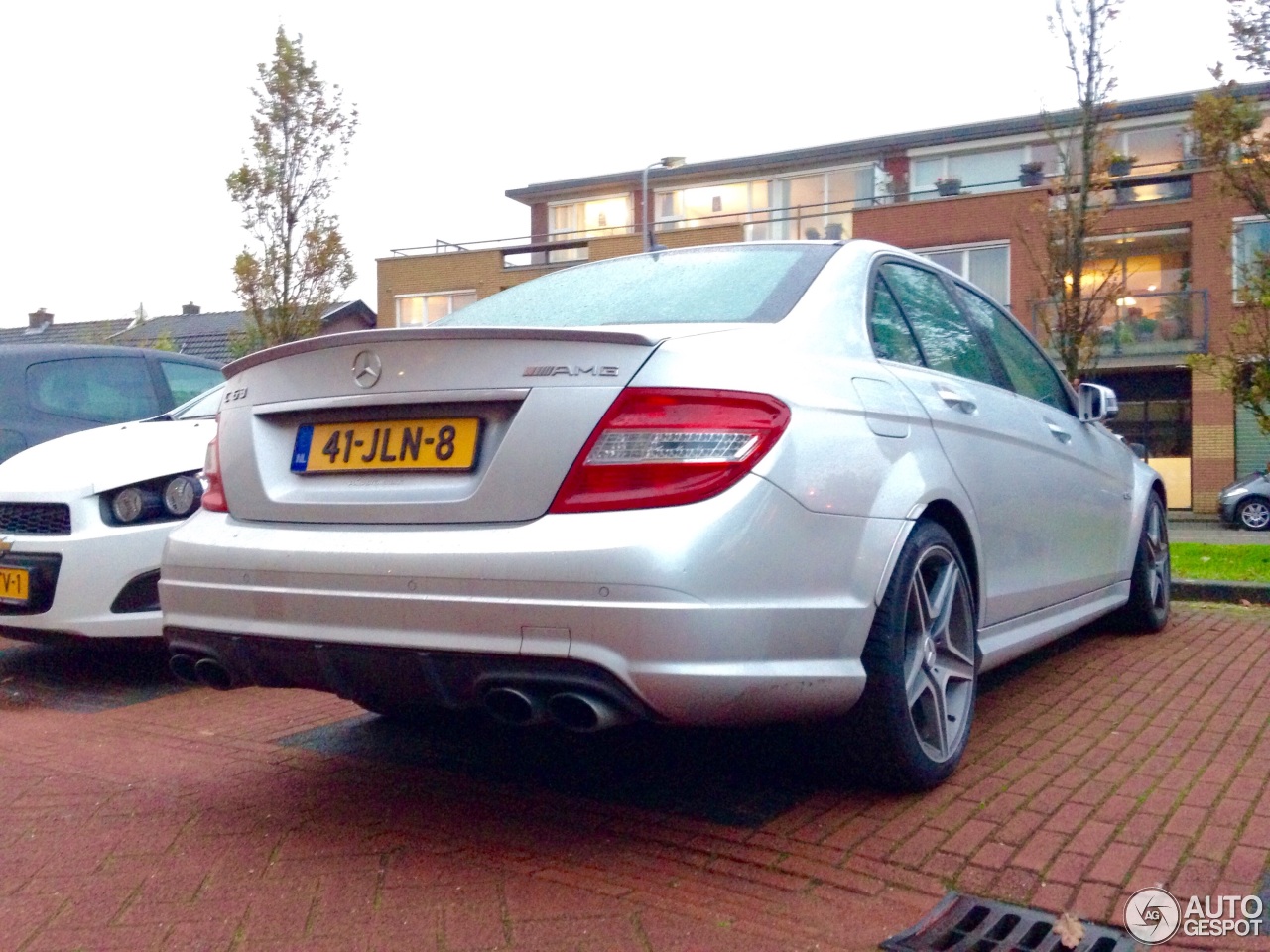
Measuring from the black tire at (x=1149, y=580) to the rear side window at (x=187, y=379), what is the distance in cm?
513

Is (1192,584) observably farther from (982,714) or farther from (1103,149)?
(1103,149)

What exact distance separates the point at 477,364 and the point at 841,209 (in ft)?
105

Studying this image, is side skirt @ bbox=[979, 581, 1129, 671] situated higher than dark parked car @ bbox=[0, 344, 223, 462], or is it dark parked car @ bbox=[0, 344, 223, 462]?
dark parked car @ bbox=[0, 344, 223, 462]

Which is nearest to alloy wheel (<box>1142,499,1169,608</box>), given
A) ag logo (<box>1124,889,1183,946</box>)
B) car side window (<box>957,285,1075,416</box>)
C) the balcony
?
car side window (<box>957,285,1075,416</box>)

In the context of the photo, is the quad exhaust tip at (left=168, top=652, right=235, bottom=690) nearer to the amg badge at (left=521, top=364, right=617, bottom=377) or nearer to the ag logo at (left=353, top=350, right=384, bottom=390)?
the ag logo at (left=353, top=350, right=384, bottom=390)

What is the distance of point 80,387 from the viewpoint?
6.89m

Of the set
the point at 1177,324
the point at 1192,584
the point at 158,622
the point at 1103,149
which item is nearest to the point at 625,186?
the point at 1177,324

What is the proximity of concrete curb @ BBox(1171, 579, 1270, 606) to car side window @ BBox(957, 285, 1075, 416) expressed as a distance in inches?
121

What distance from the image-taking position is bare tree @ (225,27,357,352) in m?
14.5

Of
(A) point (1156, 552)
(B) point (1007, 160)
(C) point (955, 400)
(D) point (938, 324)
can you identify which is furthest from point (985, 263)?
(C) point (955, 400)

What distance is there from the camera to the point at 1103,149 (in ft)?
44.8

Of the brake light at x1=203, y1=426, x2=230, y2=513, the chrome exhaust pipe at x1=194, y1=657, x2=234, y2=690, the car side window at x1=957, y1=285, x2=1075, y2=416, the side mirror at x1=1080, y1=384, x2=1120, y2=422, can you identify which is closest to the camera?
the chrome exhaust pipe at x1=194, y1=657, x2=234, y2=690

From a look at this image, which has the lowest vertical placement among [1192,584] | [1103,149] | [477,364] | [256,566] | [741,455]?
[1192,584]

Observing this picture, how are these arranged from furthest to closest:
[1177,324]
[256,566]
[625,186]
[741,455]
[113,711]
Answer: [625,186], [1177,324], [113,711], [256,566], [741,455]
